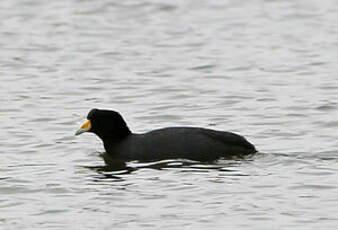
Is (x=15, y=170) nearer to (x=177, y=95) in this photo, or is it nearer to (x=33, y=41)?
(x=177, y=95)

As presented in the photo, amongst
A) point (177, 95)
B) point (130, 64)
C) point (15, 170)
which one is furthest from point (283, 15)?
point (15, 170)

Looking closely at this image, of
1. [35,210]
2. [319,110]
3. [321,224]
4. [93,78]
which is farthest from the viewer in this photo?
[93,78]

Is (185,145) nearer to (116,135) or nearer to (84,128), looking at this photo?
(116,135)

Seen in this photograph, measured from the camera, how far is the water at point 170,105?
1155 centimetres

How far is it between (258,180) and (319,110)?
4.83m

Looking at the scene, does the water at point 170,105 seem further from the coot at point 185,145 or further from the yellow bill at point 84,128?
the yellow bill at point 84,128

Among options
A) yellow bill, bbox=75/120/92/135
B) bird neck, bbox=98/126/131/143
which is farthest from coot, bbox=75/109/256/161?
yellow bill, bbox=75/120/92/135

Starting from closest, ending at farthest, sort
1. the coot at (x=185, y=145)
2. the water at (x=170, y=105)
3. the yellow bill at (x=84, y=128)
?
1. the water at (x=170, y=105)
2. the coot at (x=185, y=145)
3. the yellow bill at (x=84, y=128)

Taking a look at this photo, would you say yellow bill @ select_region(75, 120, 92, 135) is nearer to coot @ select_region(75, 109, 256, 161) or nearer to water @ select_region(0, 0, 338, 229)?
water @ select_region(0, 0, 338, 229)

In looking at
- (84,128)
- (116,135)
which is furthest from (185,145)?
(84,128)

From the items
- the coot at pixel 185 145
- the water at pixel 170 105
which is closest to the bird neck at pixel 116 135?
the coot at pixel 185 145

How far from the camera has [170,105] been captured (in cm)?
1781

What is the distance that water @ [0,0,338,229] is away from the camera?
37.9ft

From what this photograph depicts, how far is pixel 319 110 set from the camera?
675 inches
